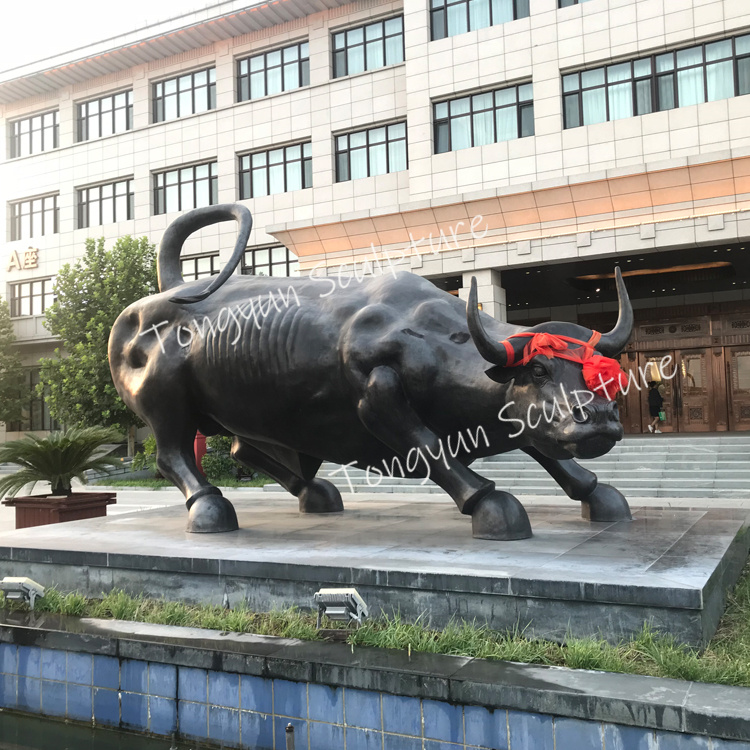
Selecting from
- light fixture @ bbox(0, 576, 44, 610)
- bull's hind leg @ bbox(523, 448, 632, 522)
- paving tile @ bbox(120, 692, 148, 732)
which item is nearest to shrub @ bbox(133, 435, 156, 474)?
light fixture @ bbox(0, 576, 44, 610)

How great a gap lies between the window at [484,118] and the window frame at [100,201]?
536 inches

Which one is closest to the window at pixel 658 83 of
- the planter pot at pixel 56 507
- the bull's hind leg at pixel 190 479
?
the planter pot at pixel 56 507

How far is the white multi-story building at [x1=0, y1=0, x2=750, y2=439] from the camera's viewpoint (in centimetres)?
1809

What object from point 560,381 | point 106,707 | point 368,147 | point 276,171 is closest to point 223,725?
point 106,707

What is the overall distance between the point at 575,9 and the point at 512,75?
214 cm

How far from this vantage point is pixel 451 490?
4895mm

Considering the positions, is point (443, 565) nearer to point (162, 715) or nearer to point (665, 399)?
point (162, 715)

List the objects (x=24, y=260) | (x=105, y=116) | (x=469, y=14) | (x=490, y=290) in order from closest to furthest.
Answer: (x=490, y=290) < (x=469, y=14) < (x=105, y=116) < (x=24, y=260)

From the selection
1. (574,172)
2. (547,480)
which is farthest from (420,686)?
(574,172)

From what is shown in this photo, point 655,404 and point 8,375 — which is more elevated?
point 8,375

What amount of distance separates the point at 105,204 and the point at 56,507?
2398 cm

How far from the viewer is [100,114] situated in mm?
31438

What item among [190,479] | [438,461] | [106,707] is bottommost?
[106,707]

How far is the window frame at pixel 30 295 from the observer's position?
106ft
